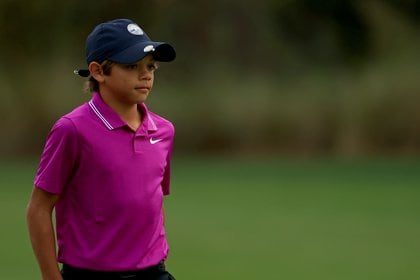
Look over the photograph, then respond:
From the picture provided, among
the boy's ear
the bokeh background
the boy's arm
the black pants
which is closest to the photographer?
the boy's arm

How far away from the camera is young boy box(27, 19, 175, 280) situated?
3.62 metres

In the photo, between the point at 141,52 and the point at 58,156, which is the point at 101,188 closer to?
the point at 58,156

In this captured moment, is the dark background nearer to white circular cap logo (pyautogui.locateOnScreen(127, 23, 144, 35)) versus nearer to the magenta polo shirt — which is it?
white circular cap logo (pyautogui.locateOnScreen(127, 23, 144, 35))

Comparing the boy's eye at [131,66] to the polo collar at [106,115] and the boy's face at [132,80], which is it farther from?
the polo collar at [106,115]

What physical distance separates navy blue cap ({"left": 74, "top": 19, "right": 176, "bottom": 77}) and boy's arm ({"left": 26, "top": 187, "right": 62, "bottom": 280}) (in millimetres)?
522

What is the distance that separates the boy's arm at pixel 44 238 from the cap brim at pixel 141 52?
52cm

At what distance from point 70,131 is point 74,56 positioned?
48.8 feet

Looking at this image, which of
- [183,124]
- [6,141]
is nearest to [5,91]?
[6,141]

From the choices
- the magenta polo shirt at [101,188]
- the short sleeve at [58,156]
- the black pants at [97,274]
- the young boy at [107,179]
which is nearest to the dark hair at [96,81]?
the young boy at [107,179]

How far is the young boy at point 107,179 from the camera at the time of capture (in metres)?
3.62

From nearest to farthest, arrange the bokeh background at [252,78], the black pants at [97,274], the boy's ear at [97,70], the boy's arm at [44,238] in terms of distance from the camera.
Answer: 1. the boy's arm at [44,238]
2. the black pants at [97,274]
3. the boy's ear at [97,70]
4. the bokeh background at [252,78]

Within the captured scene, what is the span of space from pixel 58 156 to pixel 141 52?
450 mm

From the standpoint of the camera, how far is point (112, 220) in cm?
369

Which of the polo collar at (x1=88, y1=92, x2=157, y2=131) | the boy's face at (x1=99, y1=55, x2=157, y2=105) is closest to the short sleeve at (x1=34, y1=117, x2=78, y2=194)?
the polo collar at (x1=88, y1=92, x2=157, y2=131)
